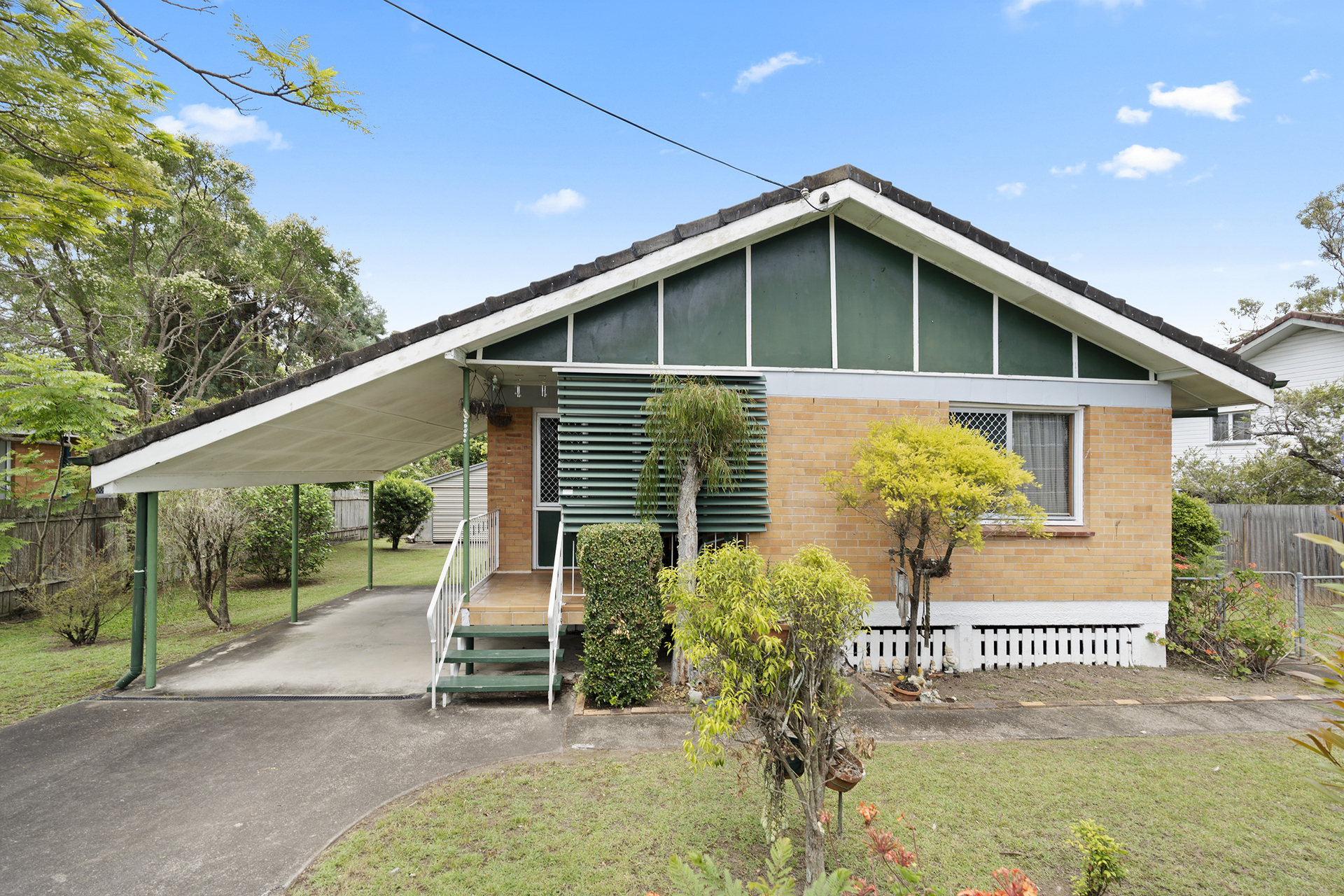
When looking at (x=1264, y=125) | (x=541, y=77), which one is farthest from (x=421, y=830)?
(x=1264, y=125)

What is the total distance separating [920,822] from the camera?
3.51 meters

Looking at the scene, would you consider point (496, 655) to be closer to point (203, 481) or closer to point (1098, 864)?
point (203, 481)

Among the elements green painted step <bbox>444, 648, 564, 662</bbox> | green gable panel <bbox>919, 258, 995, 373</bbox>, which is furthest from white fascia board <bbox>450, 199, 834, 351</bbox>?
green painted step <bbox>444, 648, 564, 662</bbox>

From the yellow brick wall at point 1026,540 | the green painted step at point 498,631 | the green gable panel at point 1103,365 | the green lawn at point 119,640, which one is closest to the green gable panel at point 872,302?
the yellow brick wall at point 1026,540

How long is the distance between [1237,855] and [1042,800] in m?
0.96

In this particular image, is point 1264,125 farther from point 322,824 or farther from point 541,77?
point 322,824

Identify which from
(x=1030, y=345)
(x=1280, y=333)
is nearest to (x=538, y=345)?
(x=1030, y=345)

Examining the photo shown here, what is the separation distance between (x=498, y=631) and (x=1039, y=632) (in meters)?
6.44

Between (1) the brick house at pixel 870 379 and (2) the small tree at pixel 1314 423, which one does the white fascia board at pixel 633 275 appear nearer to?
(1) the brick house at pixel 870 379

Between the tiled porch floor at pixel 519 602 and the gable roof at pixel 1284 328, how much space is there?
19.1 meters

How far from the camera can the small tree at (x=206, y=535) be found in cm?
876

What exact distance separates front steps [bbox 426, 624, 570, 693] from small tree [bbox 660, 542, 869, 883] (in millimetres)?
3122

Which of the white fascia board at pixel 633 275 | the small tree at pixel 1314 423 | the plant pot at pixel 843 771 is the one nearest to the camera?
the plant pot at pixel 843 771

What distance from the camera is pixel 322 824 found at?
3.58 metres
